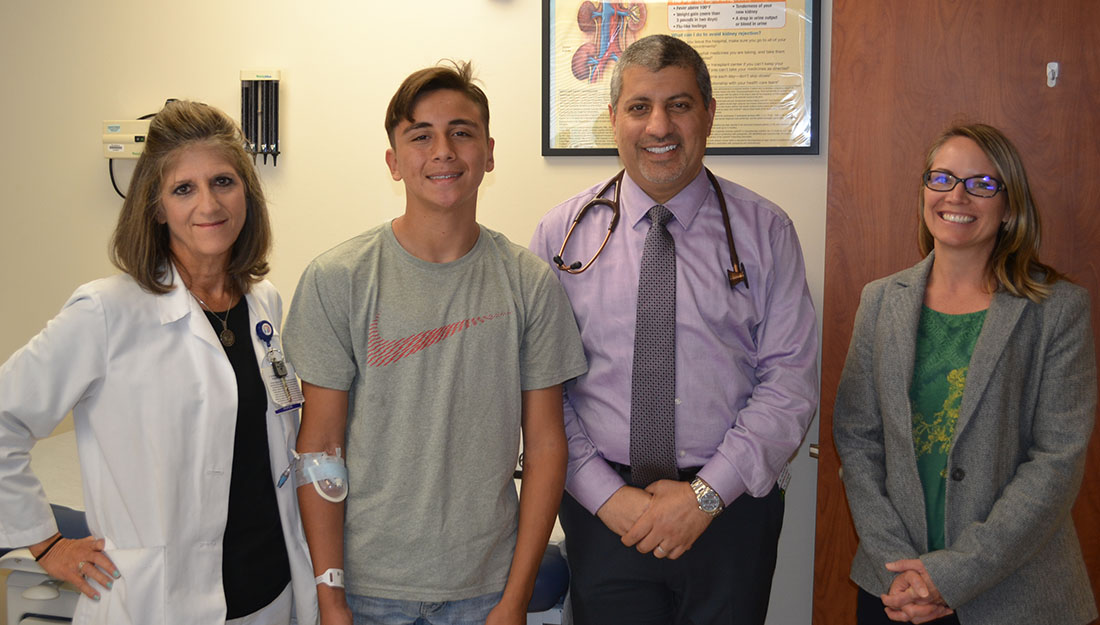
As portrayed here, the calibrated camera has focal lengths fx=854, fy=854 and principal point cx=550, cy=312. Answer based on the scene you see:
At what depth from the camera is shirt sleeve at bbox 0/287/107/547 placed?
57.6 inches

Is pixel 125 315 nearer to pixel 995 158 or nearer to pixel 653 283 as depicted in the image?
pixel 653 283

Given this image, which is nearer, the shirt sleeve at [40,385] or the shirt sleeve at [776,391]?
the shirt sleeve at [40,385]

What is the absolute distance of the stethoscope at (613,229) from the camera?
1.85 m

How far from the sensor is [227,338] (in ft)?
5.35

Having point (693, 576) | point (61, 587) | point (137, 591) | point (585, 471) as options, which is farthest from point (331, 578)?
point (61, 587)

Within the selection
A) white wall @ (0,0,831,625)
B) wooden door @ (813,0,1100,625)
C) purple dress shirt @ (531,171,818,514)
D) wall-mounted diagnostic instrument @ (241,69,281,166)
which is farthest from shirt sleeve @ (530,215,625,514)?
wall-mounted diagnostic instrument @ (241,69,281,166)

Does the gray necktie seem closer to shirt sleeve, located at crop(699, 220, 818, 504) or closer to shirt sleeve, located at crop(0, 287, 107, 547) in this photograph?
shirt sleeve, located at crop(699, 220, 818, 504)

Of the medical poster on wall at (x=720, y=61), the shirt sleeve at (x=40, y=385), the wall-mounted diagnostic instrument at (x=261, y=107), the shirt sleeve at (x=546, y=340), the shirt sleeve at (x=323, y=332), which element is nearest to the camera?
the shirt sleeve at (x=40, y=385)

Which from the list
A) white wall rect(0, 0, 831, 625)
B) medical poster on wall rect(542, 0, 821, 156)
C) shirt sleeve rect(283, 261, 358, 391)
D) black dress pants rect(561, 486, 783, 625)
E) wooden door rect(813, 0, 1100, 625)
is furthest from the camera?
white wall rect(0, 0, 831, 625)

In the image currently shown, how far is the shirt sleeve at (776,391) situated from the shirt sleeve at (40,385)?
1.18m

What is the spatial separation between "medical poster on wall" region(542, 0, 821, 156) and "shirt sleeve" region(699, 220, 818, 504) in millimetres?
898

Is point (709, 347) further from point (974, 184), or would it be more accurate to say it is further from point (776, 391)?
point (974, 184)

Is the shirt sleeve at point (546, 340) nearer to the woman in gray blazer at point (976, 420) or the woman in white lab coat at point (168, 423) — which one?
the woman in white lab coat at point (168, 423)

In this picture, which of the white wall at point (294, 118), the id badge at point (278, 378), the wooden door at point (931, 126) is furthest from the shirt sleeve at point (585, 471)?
the white wall at point (294, 118)
